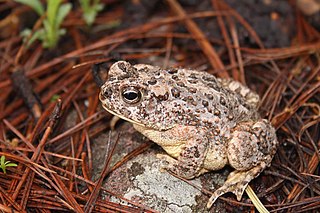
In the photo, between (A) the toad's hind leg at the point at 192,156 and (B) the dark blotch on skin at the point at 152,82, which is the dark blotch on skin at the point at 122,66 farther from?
(A) the toad's hind leg at the point at 192,156

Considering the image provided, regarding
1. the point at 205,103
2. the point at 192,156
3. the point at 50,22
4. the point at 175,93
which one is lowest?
the point at 192,156

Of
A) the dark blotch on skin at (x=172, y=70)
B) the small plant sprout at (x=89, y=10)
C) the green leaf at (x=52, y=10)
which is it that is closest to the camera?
the dark blotch on skin at (x=172, y=70)

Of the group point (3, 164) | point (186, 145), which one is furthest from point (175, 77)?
point (3, 164)

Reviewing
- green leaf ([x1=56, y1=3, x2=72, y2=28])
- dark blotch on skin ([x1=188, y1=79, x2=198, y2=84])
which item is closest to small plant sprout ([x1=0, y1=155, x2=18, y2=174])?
dark blotch on skin ([x1=188, y1=79, x2=198, y2=84])

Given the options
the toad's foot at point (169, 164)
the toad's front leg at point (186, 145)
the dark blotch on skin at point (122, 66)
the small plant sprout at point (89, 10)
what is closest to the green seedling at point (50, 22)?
the small plant sprout at point (89, 10)

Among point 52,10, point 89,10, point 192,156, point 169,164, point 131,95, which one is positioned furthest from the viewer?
point 89,10

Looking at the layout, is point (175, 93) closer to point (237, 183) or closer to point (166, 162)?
point (166, 162)

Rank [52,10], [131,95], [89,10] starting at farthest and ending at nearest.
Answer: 1. [89,10]
2. [52,10]
3. [131,95]
